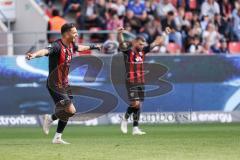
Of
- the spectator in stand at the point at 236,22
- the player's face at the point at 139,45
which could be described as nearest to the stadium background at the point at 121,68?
the spectator in stand at the point at 236,22

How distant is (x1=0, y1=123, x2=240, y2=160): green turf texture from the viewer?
45.4 ft

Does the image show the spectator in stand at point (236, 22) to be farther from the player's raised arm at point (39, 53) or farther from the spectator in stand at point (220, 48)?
the player's raised arm at point (39, 53)

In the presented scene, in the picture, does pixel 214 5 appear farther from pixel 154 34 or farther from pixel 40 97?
pixel 40 97

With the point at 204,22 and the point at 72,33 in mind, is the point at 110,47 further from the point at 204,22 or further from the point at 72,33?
the point at 72,33

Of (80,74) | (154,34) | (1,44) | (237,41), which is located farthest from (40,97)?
(237,41)

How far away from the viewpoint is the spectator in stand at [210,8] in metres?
30.2

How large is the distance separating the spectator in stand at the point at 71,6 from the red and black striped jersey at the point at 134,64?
860cm

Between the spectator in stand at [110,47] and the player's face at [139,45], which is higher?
the player's face at [139,45]

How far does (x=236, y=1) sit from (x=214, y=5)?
1196 millimetres

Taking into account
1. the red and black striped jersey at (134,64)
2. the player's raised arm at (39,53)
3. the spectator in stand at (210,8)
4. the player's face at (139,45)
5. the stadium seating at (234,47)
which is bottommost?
the stadium seating at (234,47)

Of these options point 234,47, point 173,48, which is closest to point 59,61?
point 173,48

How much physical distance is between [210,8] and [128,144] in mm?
15031

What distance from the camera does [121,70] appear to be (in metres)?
24.9

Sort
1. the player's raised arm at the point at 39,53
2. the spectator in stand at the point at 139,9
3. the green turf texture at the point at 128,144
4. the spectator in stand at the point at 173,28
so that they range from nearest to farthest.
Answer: the green turf texture at the point at 128,144
the player's raised arm at the point at 39,53
the spectator in stand at the point at 173,28
the spectator in stand at the point at 139,9
